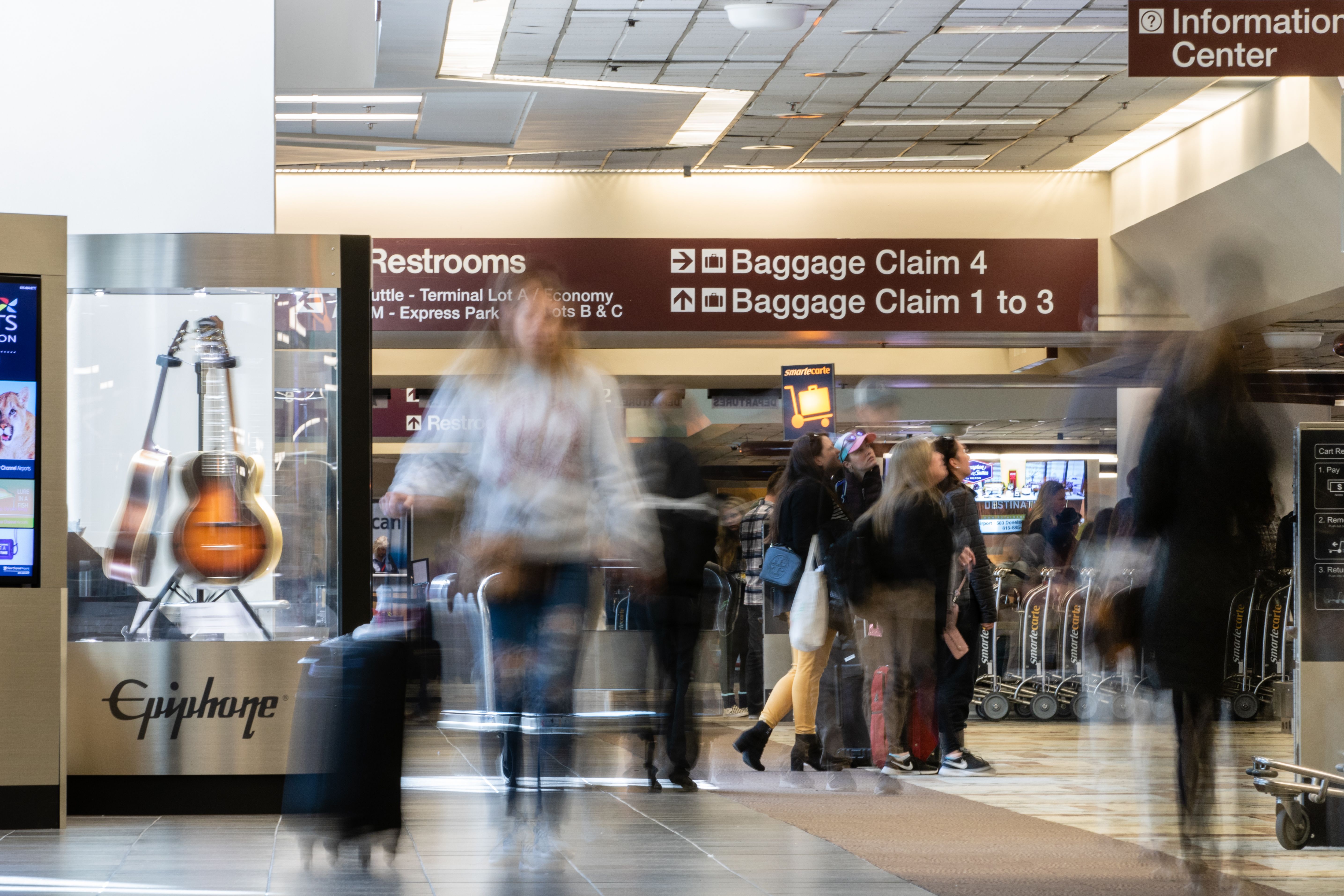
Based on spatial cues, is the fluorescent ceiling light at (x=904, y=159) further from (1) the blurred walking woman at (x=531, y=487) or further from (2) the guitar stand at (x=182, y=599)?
(1) the blurred walking woman at (x=531, y=487)

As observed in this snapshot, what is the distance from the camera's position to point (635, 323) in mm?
11609

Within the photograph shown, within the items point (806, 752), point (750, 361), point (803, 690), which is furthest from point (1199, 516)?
point (750, 361)

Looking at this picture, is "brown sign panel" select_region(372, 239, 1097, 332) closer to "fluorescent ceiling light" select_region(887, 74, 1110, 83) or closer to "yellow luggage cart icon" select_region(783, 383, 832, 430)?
"yellow luggage cart icon" select_region(783, 383, 832, 430)

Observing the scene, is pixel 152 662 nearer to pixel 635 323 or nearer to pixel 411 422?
pixel 635 323

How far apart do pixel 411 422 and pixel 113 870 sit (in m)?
10.7

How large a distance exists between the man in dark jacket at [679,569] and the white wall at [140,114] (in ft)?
6.47

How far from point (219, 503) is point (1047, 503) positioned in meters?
6.93

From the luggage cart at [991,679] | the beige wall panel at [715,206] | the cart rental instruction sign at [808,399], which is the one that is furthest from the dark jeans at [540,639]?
the beige wall panel at [715,206]

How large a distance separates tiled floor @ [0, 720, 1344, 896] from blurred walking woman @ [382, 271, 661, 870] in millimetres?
521

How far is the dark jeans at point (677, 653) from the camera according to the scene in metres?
6.01

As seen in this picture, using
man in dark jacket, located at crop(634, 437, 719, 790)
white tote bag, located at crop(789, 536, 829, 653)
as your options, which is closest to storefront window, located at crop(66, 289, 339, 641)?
man in dark jacket, located at crop(634, 437, 719, 790)

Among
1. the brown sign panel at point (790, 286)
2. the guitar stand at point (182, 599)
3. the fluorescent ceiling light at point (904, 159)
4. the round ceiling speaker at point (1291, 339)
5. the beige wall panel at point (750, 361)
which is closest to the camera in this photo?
the guitar stand at point (182, 599)

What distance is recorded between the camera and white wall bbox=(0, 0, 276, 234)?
20.0ft

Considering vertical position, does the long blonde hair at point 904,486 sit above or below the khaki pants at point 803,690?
above
